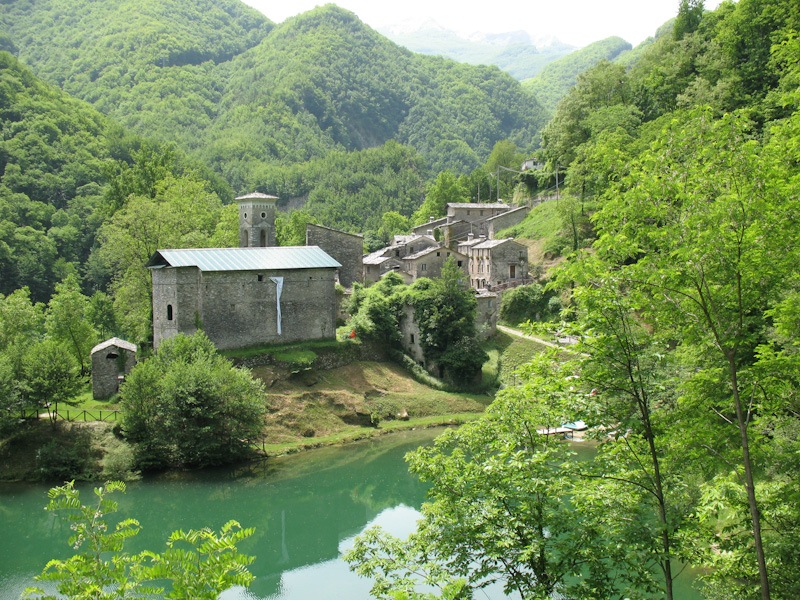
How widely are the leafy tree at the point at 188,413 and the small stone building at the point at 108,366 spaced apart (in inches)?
176

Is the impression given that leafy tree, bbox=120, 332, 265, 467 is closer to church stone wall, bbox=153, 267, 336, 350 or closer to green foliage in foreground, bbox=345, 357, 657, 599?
church stone wall, bbox=153, 267, 336, 350

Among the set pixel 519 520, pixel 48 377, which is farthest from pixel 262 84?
pixel 519 520

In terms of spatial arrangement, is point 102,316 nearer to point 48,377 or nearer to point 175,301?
point 175,301

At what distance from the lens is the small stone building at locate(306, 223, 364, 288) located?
45.9 meters

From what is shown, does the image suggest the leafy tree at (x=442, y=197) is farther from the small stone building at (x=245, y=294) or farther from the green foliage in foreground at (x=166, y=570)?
the green foliage in foreground at (x=166, y=570)

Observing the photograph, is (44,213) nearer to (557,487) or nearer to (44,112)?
(44,112)

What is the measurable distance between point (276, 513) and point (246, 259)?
608 inches

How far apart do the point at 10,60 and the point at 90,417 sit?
6718 centimetres

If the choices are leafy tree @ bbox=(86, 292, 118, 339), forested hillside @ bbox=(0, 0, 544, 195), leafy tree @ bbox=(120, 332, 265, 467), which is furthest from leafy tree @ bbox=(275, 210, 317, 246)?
forested hillside @ bbox=(0, 0, 544, 195)

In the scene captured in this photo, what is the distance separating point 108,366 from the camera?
35688mm

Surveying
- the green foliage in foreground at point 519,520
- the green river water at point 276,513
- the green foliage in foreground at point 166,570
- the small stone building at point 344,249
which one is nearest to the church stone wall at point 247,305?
the small stone building at point 344,249

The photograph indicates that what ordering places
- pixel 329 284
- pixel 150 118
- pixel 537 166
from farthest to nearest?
pixel 150 118 < pixel 537 166 < pixel 329 284

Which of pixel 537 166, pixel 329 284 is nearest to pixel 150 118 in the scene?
pixel 537 166

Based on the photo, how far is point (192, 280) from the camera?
37.1m
